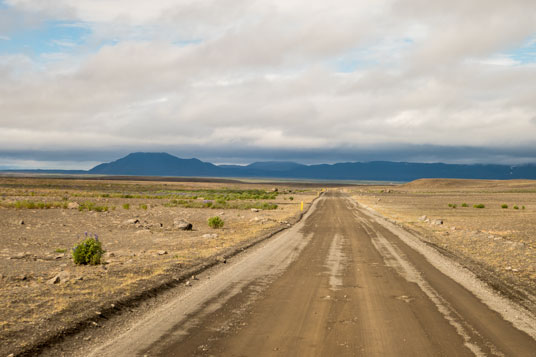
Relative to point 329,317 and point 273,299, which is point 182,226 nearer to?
point 273,299

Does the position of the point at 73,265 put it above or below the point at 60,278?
below

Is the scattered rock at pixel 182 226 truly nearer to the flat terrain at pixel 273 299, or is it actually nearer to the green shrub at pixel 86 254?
the flat terrain at pixel 273 299

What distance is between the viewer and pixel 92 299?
9625mm

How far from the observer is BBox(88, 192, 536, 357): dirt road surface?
6.84 metres

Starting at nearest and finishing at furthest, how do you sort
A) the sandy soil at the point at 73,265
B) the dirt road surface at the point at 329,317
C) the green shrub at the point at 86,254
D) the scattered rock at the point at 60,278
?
the dirt road surface at the point at 329,317
the sandy soil at the point at 73,265
the scattered rock at the point at 60,278
the green shrub at the point at 86,254

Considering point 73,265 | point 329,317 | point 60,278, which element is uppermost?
point 329,317

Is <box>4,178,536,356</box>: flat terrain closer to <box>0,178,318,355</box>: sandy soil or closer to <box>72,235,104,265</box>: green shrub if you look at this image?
<box>0,178,318,355</box>: sandy soil

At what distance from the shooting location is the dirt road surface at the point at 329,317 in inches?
269

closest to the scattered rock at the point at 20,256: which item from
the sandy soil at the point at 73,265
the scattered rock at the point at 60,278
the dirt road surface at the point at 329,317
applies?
the sandy soil at the point at 73,265

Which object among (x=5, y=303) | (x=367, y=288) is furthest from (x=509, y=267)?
(x=5, y=303)

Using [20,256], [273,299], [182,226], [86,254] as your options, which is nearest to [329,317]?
[273,299]

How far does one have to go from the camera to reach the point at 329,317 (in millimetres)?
8469

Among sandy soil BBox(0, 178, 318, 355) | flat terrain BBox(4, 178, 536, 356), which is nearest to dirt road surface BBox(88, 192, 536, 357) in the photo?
flat terrain BBox(4, 178, 536, 356)

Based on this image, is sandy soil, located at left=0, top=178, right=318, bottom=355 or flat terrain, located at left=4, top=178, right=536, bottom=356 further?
sandy soil, located at left=0, top=178, right=318, bottom=355
